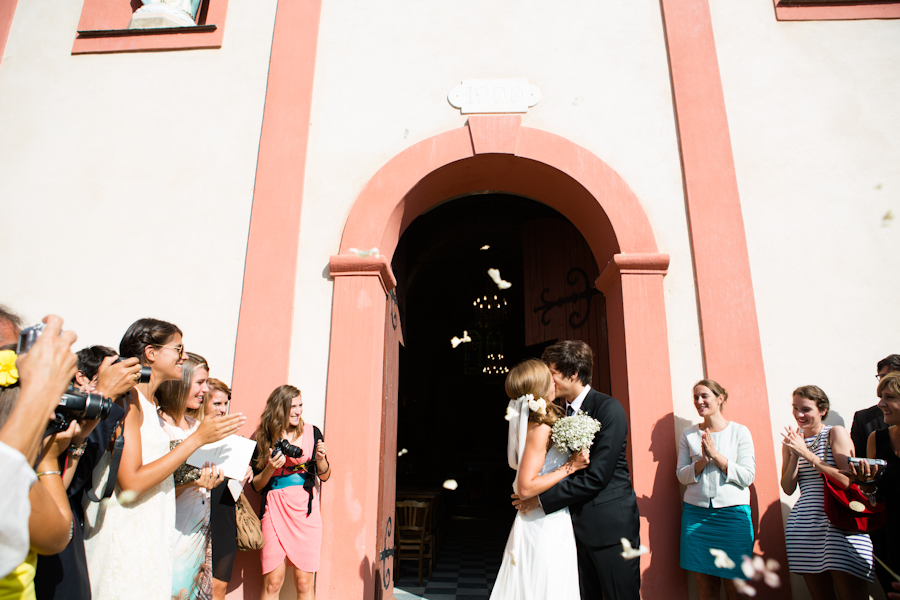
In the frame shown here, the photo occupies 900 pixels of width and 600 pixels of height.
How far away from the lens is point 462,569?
252 inches

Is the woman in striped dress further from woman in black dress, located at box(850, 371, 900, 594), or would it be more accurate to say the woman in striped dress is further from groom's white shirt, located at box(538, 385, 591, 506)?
groom's white shirt, located at box(538, 385, 591, 506)

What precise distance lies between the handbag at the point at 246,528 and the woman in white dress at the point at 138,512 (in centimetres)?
104

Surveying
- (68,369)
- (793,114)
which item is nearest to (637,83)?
(793,114)

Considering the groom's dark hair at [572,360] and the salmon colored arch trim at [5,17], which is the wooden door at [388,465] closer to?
the groom's dark hair at [572,360]

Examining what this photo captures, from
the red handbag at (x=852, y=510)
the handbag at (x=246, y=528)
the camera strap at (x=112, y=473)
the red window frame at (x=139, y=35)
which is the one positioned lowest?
the handbag at (x=246, y=528)

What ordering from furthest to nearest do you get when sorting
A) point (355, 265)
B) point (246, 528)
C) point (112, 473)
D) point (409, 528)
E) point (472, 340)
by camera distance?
point (472, 340)
point (409, 528)
point (355, 265)
point (246, 528)
point (112, 473)

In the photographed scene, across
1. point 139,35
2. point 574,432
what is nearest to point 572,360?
point 574,432

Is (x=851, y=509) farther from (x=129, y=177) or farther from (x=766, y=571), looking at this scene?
(x=129, y=177)

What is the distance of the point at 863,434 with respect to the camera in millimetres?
3537

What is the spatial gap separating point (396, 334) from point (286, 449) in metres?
1.91

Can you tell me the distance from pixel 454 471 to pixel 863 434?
12.0 meters

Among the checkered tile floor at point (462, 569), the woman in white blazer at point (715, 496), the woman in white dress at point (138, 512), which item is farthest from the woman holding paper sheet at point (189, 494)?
the woman in white blazer at point (715, 496)

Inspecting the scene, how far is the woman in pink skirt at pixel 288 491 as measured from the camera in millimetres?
3590

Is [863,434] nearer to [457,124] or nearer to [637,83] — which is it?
[637,83]
